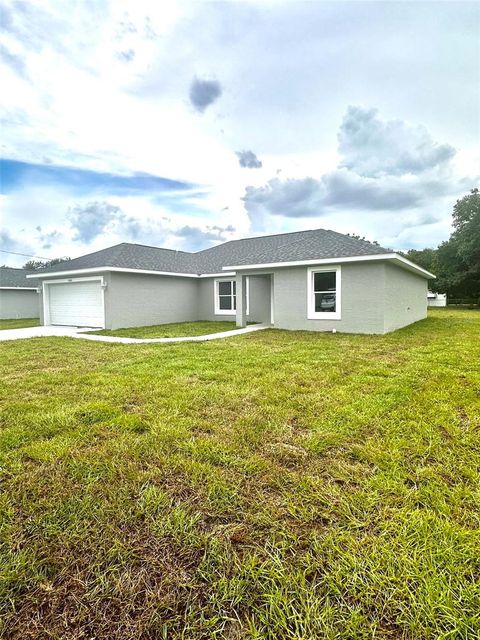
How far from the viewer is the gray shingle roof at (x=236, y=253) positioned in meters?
11.7

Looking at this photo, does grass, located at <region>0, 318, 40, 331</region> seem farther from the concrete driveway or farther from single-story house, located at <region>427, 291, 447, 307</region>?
single-story house, located at <region>427, 291, 447, 307</region>

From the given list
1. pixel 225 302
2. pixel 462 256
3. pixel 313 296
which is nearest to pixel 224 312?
pixel 225 302

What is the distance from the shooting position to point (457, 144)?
14555mm

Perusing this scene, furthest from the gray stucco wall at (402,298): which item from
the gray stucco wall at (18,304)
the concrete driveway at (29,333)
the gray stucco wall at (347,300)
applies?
the gray stucco wall at (18,304)

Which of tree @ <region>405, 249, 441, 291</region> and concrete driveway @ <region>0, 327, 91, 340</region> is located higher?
tree @ <region>405, 249, 441, 291</region>

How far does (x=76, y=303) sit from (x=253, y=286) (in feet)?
27.1

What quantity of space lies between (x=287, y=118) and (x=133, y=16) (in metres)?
6.52

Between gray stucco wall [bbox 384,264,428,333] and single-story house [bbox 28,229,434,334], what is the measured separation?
0.04 meters

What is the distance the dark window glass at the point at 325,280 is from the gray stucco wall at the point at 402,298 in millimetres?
1723

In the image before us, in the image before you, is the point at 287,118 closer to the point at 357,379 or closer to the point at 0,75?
the point at 0,75

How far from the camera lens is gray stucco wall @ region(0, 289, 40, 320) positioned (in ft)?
74.3

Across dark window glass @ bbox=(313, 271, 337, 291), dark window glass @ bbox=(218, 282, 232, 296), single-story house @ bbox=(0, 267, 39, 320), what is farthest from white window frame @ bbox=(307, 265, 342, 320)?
single-story house @ bbox=(0, 267, 39, 320)

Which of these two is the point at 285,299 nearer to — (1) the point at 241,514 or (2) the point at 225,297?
(2) the point at 225,297

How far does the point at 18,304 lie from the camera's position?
76.6ft
